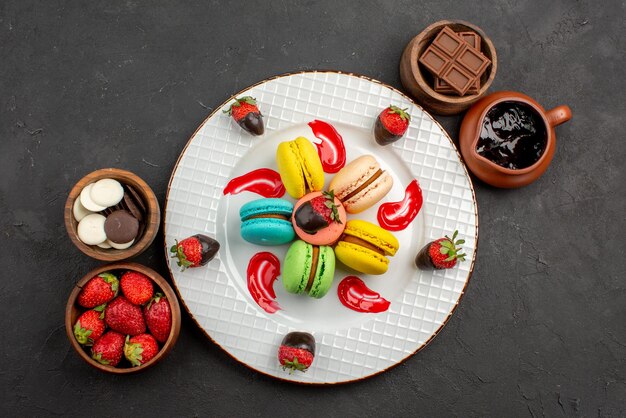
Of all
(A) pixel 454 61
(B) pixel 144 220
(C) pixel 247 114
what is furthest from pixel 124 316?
(A) pixel 454 61

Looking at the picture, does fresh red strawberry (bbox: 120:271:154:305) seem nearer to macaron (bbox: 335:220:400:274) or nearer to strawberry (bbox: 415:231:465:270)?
macaron (bbox: 335:220:400:274)

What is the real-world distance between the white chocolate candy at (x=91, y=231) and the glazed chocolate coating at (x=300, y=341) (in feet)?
2.67

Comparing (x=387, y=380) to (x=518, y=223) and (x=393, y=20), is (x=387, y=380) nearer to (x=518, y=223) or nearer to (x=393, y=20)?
(x=518, y=223)

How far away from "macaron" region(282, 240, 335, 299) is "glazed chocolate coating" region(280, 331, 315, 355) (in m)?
0.18

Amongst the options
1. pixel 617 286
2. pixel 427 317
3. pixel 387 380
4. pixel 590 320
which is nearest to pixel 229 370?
pixel 387 380

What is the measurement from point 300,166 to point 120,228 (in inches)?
28.6

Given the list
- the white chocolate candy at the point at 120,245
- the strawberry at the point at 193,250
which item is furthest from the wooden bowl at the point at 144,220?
the strawberry at the point at 193,250

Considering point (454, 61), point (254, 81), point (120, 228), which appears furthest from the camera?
point (254, 81)

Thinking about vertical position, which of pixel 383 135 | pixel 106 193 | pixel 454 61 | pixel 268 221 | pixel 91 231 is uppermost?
pixel 454 61

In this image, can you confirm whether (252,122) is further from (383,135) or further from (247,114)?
(383,135)

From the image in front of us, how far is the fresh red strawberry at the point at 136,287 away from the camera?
208 centimetres

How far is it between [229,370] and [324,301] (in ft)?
1.72

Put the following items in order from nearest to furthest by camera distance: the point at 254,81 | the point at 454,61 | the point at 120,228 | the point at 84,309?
the point at 120,228, the point at 84,309, the point at 454,61, the point at 254,81

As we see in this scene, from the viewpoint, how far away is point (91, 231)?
6.66 feet
